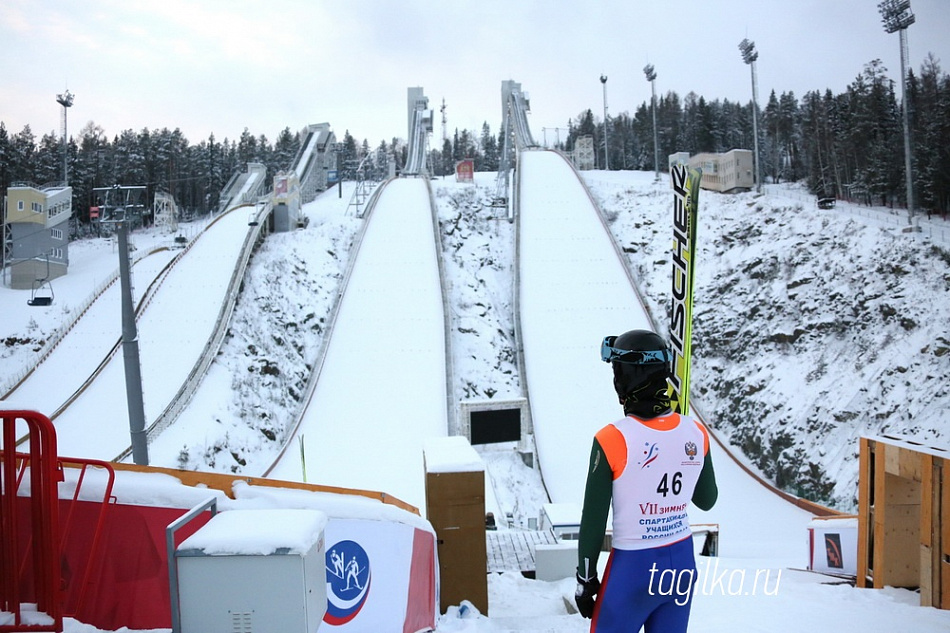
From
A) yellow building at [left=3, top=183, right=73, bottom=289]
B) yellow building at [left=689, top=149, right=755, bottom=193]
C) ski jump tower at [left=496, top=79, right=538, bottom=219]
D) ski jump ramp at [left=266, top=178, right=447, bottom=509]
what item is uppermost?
ski jump tower at [left=496, top=79, right=538, bottom=219]

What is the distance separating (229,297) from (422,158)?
24545 millimetres

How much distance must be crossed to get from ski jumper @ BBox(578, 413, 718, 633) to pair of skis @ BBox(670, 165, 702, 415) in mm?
5212

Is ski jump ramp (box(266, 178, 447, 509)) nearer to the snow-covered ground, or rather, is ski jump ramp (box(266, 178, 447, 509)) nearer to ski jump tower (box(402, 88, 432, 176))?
the snow-covered ground

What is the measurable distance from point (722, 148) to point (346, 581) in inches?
2484

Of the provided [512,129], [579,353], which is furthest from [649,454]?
[512,129]

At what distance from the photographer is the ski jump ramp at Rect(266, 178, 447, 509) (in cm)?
1298

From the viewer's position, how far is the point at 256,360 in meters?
16.7

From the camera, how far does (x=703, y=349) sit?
17.4 metres

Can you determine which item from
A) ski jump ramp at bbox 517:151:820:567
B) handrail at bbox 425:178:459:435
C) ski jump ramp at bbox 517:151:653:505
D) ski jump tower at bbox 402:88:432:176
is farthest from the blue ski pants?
ski jump tower at bbox 402:88:432:176

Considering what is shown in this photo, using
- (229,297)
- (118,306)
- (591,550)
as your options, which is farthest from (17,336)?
(591,550)

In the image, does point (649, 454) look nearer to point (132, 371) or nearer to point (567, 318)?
point (132, 371)

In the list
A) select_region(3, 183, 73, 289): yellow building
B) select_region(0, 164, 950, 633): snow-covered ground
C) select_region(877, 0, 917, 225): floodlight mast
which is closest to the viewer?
select_region(0, 164, 950, 633): snow-covered ground

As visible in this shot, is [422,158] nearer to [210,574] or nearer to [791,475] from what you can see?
[791,475]

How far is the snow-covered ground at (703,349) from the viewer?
16.1 ft
